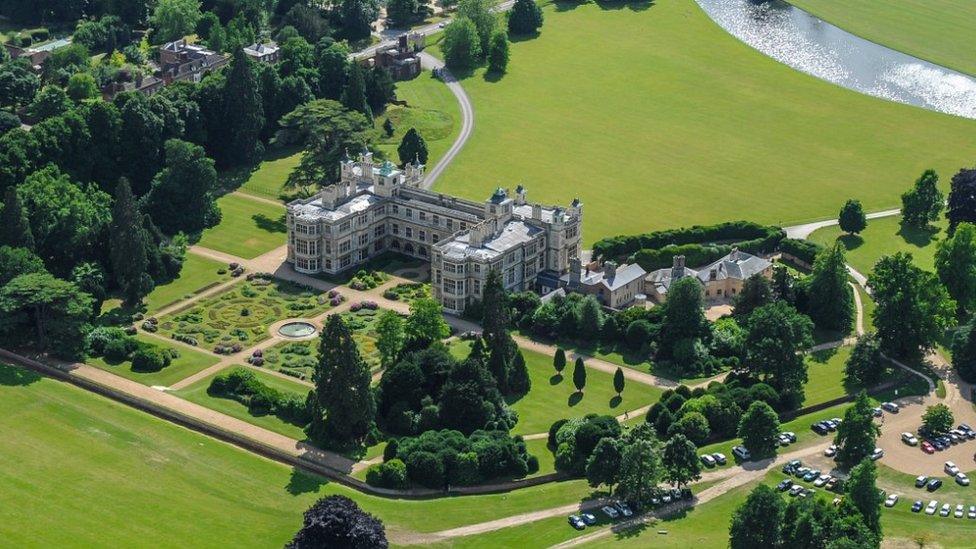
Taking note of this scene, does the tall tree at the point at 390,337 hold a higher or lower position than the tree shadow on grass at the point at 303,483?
higher

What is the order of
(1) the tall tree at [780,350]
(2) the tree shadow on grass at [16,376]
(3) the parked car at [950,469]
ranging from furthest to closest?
(2) the tree shadow on grass at [16,376]
(1) the tall tree at [780,350]
(3) the parked car at [950,469]

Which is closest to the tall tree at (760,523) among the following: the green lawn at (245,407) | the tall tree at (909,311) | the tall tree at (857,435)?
the tall tree at (857,435)

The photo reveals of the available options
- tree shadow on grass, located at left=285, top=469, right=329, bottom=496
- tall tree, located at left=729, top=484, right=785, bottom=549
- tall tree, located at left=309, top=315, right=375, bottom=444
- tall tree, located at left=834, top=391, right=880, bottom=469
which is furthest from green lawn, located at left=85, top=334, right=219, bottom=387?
tall tree, located at left=834, top=391, right=880, bottom=469

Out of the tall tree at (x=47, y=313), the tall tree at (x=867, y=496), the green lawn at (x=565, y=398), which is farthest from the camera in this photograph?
the tall tree at (x=47, y=313)

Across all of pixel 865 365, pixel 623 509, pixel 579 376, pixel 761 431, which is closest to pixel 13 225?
pixel 579 376

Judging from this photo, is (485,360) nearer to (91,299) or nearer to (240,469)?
(240,469)

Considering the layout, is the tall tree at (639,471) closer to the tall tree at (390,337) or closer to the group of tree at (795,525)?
the group of tree at (795,525)

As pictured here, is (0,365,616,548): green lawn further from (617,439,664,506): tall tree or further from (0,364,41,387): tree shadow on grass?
(617,439,664,506): tall tree

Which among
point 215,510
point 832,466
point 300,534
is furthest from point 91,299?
point 832,466
